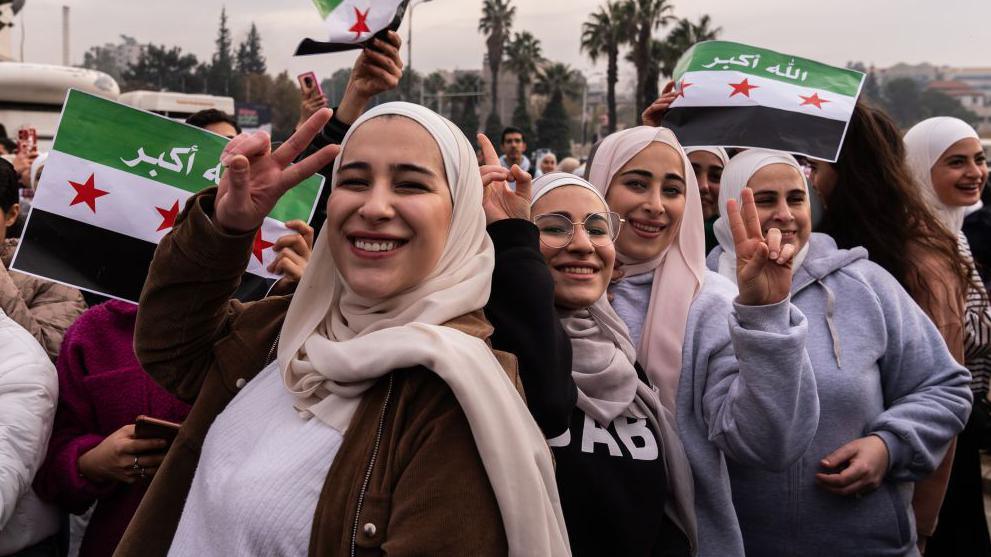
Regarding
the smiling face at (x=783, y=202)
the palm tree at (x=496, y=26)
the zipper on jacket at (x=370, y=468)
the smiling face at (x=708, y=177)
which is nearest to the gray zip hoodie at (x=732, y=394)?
the smiling face at (x=783, y=202)

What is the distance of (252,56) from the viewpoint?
11550 cm

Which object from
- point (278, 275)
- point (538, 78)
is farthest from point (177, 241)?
point (538, 78)

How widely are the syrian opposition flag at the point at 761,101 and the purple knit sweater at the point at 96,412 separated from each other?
94.3 inches

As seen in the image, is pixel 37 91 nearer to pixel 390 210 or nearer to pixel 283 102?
pixel 390 210

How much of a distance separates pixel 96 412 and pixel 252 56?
120448 millimetres

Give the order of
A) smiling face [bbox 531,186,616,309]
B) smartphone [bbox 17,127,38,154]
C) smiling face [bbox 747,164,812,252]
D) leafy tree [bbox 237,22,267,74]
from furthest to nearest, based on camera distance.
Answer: leafy tree [bbox 237,22,267,74] → smartphone [bbox 17,127,38,154] → smiling face [bbox 747,164,812,252] → smiling face [bbox 531,186,616,309]

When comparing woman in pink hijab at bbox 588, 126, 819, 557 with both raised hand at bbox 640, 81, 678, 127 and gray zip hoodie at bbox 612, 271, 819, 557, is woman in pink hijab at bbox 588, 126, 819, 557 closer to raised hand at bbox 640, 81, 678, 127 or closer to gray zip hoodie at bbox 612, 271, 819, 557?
gray zip hoodie at bbox 612, 271, 819, 557

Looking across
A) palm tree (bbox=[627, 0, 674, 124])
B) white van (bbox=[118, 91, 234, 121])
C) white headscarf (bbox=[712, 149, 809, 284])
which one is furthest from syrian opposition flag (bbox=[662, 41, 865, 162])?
palm tree (bbox=[627, 0, 674, 124])

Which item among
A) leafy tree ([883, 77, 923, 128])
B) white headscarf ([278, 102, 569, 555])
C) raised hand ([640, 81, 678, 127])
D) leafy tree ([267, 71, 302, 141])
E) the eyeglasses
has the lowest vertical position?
white headscarf ([278, 102, 569, 555])

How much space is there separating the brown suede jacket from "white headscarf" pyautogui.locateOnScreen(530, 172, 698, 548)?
0.57m

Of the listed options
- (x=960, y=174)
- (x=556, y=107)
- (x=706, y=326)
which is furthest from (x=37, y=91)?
(x=556, y=107)

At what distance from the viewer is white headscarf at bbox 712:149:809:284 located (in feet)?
11.0

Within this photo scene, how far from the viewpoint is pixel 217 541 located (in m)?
1.89

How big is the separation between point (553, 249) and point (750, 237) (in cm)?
→ 56
